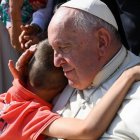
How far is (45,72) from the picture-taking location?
10.0 ft

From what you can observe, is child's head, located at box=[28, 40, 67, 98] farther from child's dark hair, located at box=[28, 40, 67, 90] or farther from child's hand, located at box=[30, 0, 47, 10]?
child's hand, located at box=[30, 0, 47, 10]

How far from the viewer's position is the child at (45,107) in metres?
2.56

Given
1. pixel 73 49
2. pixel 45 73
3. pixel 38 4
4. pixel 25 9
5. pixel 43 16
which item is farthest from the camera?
pixel 25 9

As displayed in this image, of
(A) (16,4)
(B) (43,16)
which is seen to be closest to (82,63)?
(B) (43,16)

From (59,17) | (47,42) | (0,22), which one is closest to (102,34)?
(59,17)

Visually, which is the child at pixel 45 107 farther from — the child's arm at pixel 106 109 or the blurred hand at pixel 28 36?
the blurred hand at pixel 28 36

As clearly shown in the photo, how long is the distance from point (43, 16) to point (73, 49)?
3.66ft

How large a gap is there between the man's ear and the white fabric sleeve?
3.58ft

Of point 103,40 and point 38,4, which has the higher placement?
point 103,40

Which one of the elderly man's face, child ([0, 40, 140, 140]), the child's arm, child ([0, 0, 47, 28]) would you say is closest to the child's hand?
child ([0, 0, 47, 28])

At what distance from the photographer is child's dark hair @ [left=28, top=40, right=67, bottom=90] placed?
304 centimetres

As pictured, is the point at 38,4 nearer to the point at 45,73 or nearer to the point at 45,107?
the point at 45,73

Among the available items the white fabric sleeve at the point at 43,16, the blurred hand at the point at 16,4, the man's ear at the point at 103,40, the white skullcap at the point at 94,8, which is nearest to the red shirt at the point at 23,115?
the man's ear at the point at 103,40

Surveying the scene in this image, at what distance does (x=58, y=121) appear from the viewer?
2.78 m
